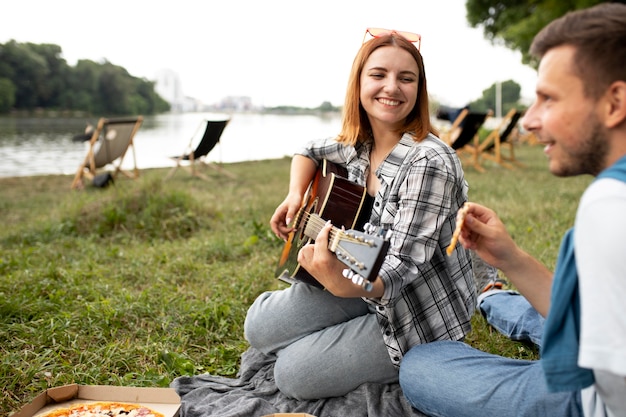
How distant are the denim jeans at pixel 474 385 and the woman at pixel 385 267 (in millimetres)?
117

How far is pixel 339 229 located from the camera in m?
1.93

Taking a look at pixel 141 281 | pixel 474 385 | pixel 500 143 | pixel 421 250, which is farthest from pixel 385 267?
pixel 500 143

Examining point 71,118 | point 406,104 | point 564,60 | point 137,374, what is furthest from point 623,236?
point 71,118

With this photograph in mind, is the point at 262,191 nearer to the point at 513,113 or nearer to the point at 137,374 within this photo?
the point at 137,374

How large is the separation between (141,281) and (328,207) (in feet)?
6.85

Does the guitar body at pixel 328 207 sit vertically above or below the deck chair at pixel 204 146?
above

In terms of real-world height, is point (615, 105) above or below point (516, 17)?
below

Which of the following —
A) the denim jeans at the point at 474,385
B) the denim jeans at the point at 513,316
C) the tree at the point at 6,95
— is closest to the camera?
the denim jeans at the point at 474,385

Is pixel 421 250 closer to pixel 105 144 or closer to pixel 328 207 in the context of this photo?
pixel 328 207

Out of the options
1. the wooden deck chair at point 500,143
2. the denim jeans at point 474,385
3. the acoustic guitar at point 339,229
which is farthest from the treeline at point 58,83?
the denim jeans at point 474,385

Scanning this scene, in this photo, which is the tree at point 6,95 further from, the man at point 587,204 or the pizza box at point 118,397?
the man at point 587,204

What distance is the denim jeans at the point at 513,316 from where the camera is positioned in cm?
293

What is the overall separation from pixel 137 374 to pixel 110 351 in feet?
0.97

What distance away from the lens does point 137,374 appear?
8.82ft
